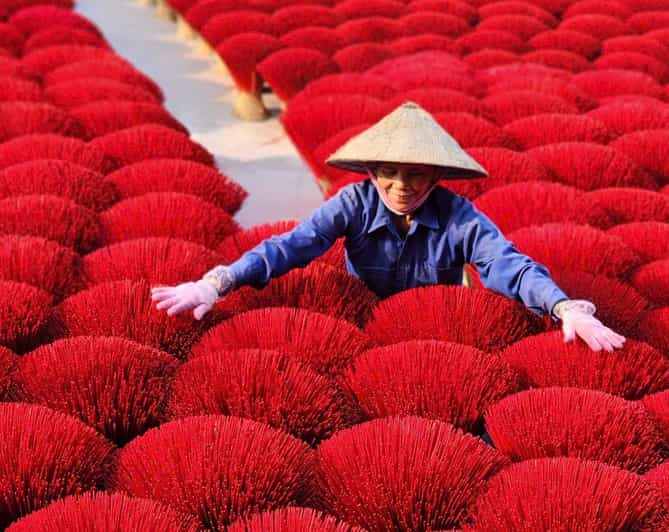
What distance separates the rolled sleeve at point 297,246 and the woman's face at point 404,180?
0.06m

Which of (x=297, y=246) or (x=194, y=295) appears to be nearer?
(x=194, y=295)

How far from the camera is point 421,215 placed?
46.1 inches

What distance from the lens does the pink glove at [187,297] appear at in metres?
1.03

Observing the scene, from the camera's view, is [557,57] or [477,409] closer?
[477,409]

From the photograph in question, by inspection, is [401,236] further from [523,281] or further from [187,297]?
[187,297]

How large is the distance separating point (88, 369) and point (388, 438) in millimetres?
308

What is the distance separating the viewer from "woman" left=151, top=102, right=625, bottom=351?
1.06 meters

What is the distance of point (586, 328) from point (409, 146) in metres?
0.29

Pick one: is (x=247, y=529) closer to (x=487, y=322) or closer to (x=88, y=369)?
(x=88, y=369)

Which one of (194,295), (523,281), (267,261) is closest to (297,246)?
(267,261)

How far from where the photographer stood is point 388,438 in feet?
2.73

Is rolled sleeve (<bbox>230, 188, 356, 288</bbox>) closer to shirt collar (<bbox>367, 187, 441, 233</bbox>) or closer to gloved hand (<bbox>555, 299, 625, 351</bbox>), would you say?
shirt collar (<bbox>367, 187, 441, 233</bbox>)

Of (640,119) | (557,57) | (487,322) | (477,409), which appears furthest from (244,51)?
(477,409)

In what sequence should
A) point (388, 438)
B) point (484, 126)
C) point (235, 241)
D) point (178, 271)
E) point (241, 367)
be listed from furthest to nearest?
point (484, 126)
point (235, 241)
point (178, 271)
point (241, 367)
point (388, 438)
